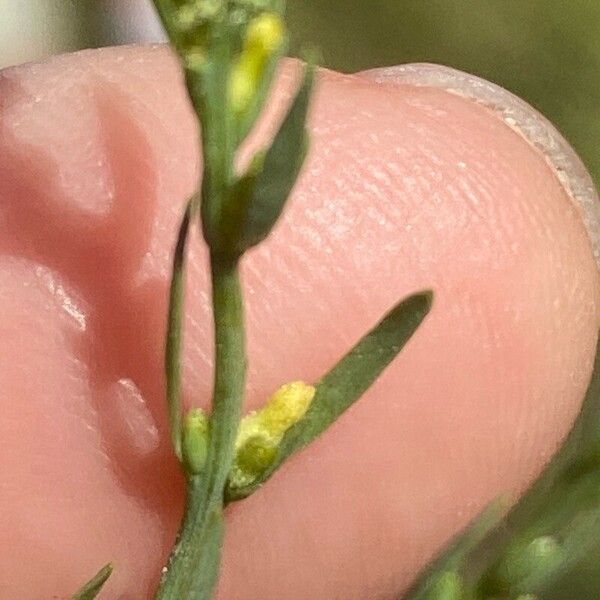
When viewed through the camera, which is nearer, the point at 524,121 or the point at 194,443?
the point at 194,443

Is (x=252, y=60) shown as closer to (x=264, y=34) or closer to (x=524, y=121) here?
(x=264, y=34)

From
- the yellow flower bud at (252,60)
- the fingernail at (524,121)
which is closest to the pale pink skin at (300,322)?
the fingernail at (524,121)

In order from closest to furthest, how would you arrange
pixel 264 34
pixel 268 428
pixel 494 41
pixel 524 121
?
pixel 264 34 → pixel 268 428 → pixel 524 121 → pixel 494 41

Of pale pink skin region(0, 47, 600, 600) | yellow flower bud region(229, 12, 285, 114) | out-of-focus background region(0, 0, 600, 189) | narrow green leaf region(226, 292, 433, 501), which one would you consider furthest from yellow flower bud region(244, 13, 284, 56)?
out-of-focus background region(0, 0, 600, 189)

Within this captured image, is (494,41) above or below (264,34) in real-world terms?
below

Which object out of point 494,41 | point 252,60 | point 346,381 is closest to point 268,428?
point 346,381

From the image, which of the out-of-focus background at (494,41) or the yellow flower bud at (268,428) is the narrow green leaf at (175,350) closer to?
the yellow flower bud at (268,428)

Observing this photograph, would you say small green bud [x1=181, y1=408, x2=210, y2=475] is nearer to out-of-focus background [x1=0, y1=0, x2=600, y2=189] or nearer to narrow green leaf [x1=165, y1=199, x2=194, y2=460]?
narrow green leaf [x1=165, y1=199, x2=194, y2=460]
